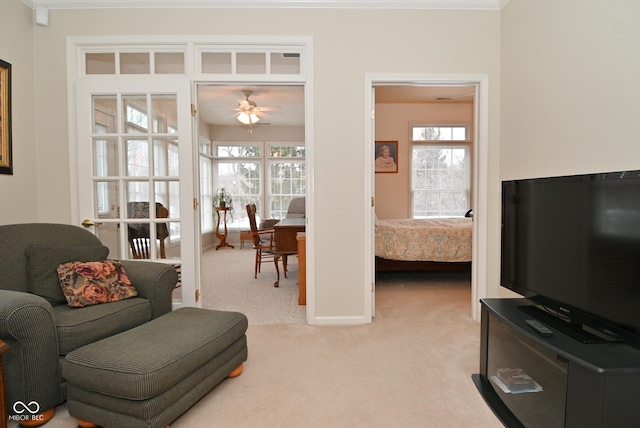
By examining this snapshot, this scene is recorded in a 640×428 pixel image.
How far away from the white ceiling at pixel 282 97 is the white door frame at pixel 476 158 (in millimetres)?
2188

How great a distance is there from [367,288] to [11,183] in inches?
116

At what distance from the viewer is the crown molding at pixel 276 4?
2.88 m

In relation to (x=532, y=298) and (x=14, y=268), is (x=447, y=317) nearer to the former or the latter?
(x=532, y=298)

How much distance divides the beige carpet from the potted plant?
201 inches

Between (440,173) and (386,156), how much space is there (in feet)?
3.57

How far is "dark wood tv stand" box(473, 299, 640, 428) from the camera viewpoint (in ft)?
4.22

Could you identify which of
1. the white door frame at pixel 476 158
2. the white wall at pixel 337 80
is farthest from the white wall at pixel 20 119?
the white door frame at pixel 476 158

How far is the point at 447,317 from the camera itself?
10.7 ft

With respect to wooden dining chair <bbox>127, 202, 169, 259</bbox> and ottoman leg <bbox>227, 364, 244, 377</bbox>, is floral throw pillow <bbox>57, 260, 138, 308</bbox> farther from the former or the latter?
ottoman leg <bbox>227, 364, 244, 377</bbox>

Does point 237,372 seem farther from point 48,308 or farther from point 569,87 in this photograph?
point 569,87

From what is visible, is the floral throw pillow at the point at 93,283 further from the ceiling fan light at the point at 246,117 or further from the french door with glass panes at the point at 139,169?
the ceiling fan light at the point at 246,117

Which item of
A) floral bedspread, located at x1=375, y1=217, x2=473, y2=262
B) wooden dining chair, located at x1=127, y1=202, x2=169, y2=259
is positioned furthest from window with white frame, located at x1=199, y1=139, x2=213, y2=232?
floral bedspread, located at x1=375, y1=217, x2=473, y2=262

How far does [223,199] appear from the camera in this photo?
25.9 ft

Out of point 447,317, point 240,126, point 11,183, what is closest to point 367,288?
point 447,317
